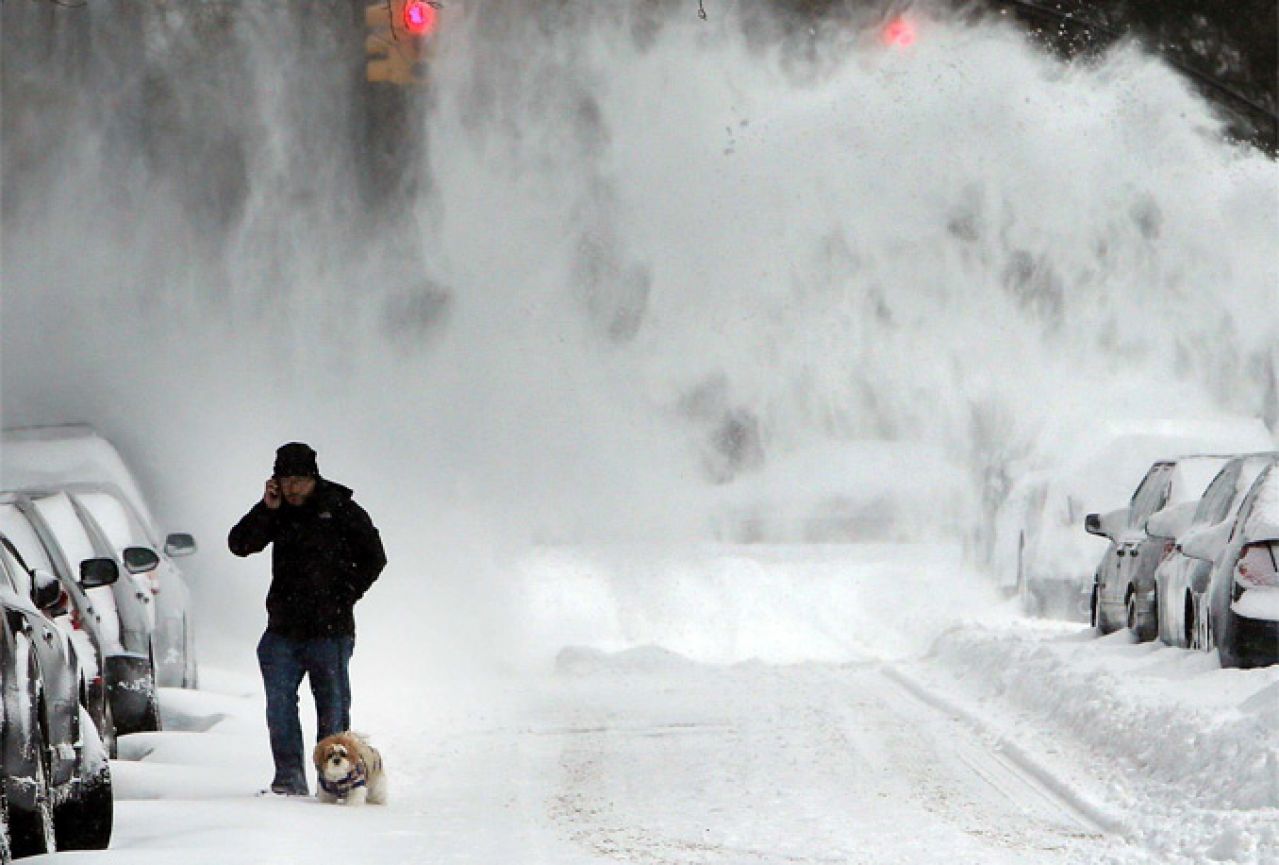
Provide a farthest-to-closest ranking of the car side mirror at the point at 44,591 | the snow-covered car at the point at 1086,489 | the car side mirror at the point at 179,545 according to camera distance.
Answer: the snow-covered car at the point at 1086,489
the car side mirror at the point at 179,545
the car side mirror at the point at 44,591

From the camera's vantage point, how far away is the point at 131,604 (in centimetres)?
1190

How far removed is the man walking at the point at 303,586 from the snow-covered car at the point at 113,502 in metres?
2.20

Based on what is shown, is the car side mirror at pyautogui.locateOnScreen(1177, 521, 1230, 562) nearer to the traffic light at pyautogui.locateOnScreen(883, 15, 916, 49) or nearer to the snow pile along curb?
the snow pile along curb

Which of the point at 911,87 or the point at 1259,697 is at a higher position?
the point at 911,87

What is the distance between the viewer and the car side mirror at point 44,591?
8203 mm

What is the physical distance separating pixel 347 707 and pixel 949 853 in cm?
306

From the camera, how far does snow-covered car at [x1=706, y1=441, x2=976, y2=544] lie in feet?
108

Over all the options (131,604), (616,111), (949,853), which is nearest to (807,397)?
(616,111)

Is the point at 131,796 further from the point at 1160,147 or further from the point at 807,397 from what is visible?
the point at 807,397

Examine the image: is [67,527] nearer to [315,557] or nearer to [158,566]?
[158,566]

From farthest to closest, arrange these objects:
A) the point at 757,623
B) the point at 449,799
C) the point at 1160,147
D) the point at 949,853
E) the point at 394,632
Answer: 1. the point at 1160,147
2. the point at 757,623
3. the point at 394,632
4. the point at 449,799
5. the point at 949,853

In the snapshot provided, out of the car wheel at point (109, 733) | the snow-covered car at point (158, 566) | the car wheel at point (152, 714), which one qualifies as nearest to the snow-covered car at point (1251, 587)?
the car wheel at point (152, 714)

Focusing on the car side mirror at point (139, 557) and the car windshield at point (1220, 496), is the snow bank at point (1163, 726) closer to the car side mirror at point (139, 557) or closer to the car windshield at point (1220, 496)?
the car windshield at point (1220, 496)

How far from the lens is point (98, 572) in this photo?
9828mm
